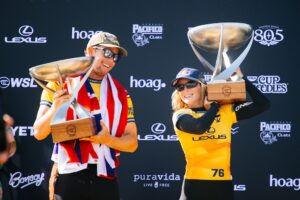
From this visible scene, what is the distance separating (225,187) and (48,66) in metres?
1.24

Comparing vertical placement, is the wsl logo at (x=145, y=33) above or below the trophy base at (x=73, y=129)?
above

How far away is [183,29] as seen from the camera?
547 centimetres

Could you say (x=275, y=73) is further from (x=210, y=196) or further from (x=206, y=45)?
(x=210, y=196)

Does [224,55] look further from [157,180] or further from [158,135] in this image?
[157,180]

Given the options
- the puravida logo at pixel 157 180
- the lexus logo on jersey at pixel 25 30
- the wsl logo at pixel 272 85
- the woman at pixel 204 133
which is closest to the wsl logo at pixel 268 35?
the wsl logo at pixel 272 85

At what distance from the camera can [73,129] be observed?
3.29 meters

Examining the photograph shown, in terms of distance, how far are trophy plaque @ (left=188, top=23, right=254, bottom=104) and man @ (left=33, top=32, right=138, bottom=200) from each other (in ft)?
1.74

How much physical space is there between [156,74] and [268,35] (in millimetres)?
1064

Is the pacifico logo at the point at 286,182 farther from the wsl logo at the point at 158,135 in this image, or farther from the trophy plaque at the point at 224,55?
the trophy plaque at the point at 224,55

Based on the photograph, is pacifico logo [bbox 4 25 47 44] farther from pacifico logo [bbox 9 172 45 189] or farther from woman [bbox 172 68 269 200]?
woman [bbox 172 68 269 200]

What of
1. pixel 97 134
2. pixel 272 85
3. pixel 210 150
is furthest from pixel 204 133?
pixel 272 85

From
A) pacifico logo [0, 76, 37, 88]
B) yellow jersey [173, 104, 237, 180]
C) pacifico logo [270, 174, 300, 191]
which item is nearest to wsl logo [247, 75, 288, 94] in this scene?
pacifico logo [270, 174, 300, 191]

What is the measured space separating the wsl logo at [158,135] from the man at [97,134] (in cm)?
176

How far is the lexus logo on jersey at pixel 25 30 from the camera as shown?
18.0 ft
